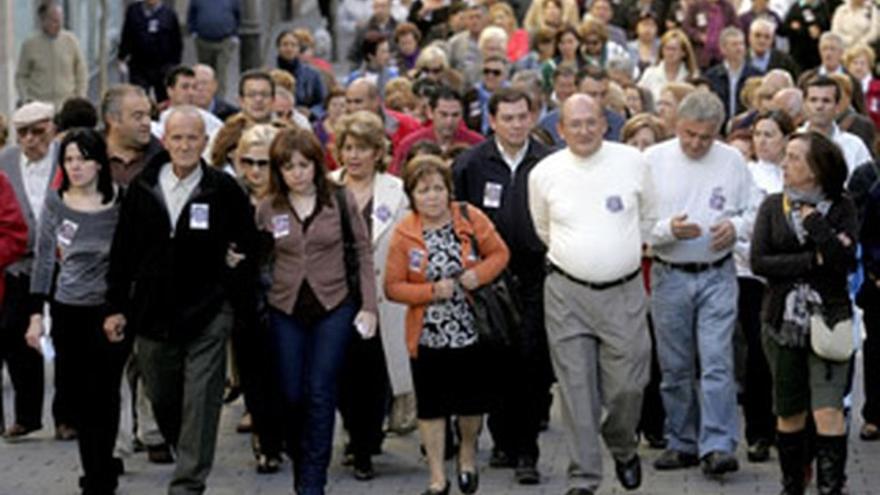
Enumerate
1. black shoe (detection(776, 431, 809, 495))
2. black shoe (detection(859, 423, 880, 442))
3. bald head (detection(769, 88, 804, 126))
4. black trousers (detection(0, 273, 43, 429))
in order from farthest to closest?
bald head (detection(769, 88, 804, 126)) → black trousers (detection(0, 273, 43, 429)) → black shoe (detection(859, 423, 880, 442)) → black shoe (detection(776, 431, 809, 495))

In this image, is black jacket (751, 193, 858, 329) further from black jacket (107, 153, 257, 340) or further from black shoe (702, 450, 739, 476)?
black jacket (107, 153, 257, 340)

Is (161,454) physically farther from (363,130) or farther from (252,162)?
(363,130)

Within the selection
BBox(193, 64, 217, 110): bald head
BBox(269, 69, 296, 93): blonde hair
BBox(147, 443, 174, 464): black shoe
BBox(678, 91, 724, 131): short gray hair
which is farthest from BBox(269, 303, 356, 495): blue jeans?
BBox(193, 64, 217, 110): bald head

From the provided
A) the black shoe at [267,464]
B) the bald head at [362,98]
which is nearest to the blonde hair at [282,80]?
the bald head at [362,98]

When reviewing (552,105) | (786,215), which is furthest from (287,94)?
(786,215)

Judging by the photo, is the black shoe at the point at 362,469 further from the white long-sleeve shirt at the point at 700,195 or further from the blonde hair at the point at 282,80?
the blonde hair at the point at 282,80

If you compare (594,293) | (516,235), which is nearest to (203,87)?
Result: (516,235)

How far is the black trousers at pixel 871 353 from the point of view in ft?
45.5

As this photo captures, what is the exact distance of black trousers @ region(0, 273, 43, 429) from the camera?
47.0 ft

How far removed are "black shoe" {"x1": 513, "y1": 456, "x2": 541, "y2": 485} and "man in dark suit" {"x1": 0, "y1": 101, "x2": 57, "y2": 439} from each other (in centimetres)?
291

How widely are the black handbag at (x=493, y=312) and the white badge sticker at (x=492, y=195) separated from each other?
19.7 inches

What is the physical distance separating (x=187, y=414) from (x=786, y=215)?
2955mm

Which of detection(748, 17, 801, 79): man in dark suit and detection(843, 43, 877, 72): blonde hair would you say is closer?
detection(843, 43, 877, 72): blonde hair

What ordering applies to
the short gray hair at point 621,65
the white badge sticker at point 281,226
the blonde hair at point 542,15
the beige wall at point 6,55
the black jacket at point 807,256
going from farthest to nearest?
the blonde hair at point 542,15 < the beige wall at point 6,55 < the short gray hair at point 621,65 < the white badge sticker at point 281,226 < the black jacket at point 807,256
